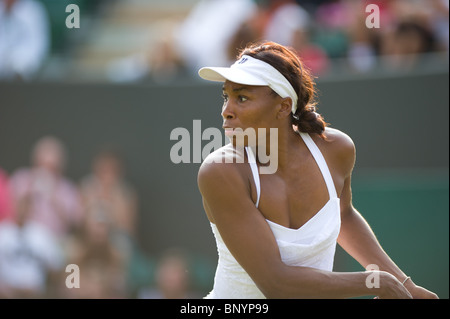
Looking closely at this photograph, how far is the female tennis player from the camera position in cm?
291

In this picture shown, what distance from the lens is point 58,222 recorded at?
24.7ft

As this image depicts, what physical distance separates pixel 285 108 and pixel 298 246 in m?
0.61

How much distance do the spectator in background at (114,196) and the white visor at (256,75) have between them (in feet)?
14.7

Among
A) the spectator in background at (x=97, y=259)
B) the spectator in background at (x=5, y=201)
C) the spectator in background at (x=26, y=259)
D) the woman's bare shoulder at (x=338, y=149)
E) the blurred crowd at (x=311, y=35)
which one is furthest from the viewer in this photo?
the spectator in background at (x=5, y=201)

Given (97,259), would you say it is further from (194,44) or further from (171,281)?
(194,44)

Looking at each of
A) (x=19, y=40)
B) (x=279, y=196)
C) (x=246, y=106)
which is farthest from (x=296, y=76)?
(x=19, y=40)

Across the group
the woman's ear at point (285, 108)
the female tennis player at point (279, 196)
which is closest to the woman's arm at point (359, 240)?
the female tennis player at point (279, 196)

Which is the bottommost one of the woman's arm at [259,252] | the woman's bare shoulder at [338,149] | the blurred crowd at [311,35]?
the woman's arm at [259,252]

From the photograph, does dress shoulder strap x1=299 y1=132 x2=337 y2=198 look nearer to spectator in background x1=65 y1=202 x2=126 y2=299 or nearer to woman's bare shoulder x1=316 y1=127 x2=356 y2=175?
woman's bare shoulder x1=316 y1=127 x2=356 y2=175

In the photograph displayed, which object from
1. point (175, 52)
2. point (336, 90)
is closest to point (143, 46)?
point (175, 52)

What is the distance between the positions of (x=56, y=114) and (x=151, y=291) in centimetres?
231

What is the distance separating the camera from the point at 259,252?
2922 millimetres

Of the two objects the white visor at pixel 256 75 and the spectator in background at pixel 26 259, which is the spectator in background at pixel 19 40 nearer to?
the spectator in background at pixel 26 259

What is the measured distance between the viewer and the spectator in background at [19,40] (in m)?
8.23
